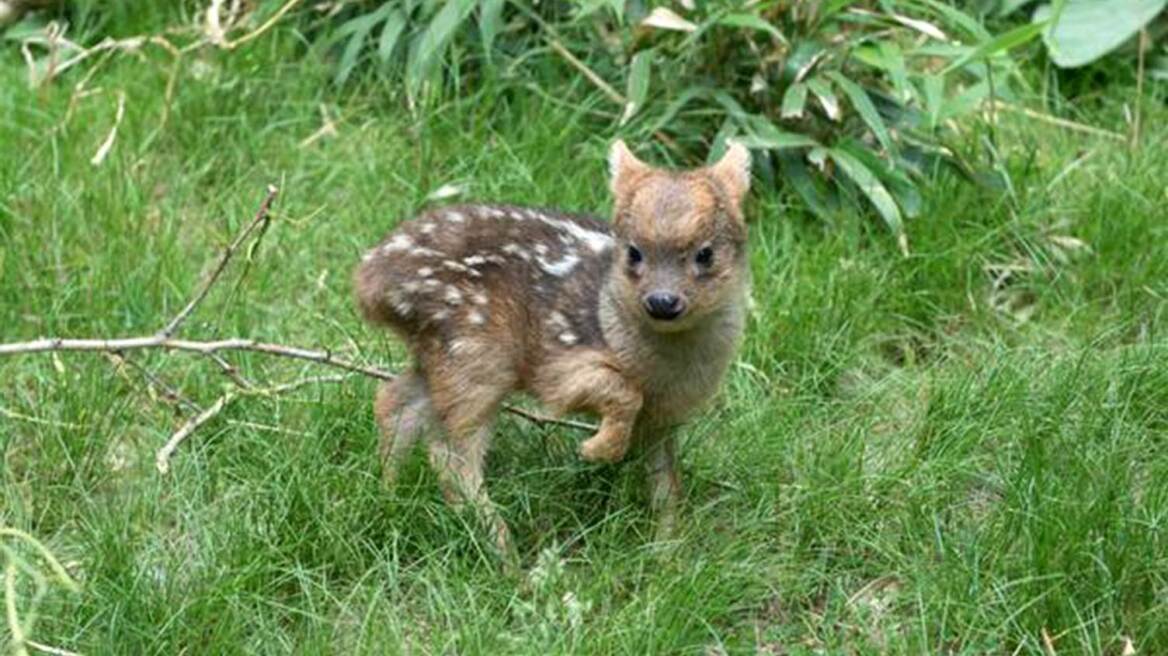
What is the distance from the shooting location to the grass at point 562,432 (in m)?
4.86

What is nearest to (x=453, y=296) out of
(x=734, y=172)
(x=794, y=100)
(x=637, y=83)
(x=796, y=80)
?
(x=734, y=172)

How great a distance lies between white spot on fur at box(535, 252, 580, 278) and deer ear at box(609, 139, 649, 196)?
19 centimetres

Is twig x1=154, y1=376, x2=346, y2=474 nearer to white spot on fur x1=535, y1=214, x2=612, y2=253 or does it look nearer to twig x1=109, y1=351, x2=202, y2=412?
twig x1=109, y1=351, x2=202, y2=412

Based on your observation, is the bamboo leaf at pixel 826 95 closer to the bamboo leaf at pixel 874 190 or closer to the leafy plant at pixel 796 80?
the leafy plant at pixel 796 80

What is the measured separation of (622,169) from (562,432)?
2.31 ft

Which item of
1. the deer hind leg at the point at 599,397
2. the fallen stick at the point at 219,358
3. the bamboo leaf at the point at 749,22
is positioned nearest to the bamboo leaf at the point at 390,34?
the bamboo leaf at the point at 749,22

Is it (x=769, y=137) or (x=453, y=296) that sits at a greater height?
(x=453, y=296)

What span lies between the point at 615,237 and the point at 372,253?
60 centimetres

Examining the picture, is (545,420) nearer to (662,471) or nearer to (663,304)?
(662,471)

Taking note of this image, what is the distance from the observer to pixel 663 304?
5.05 m

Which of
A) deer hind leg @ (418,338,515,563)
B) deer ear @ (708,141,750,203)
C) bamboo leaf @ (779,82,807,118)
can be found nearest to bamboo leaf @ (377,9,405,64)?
bamboo leaf @ (779,82,807,118)

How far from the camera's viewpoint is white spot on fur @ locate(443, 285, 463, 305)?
5312mm

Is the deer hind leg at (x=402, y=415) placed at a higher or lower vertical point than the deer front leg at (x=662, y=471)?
higher

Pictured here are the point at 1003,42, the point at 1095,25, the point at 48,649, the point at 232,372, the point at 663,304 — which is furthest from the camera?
the point at 1095,25
